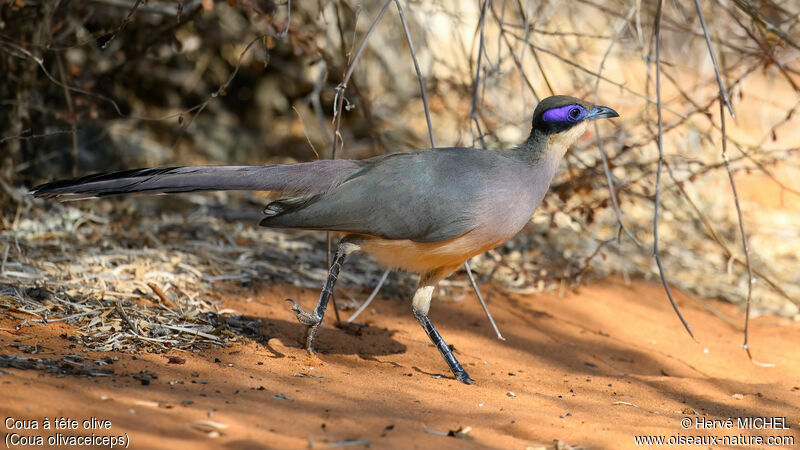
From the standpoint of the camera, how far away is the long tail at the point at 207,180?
386cm

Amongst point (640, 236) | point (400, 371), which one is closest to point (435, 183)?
point (400, 371)

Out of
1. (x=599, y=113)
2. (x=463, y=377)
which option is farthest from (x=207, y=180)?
(x=599, y=113)

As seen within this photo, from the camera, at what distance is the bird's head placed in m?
4.34

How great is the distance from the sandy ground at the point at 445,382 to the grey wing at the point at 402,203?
2.56ft

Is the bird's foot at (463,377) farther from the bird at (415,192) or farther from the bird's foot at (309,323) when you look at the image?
the bird's foot at (309,323)

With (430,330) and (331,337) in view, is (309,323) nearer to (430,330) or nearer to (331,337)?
(331,337)

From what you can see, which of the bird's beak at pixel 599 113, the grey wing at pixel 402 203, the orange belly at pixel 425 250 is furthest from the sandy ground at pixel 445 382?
the bird's beak at pixel 599 113

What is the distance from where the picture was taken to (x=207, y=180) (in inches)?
158

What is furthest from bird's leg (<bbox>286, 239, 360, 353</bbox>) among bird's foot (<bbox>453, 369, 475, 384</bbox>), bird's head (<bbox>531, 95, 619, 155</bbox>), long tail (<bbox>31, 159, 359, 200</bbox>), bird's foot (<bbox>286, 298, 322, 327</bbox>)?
bird's head (<bbox>531, 95, 619, 155</bbox>)

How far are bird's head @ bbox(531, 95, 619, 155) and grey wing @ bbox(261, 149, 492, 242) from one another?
0.41m

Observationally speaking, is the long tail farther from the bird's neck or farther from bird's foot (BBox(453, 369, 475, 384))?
bird's foot (BBox(453, 369, 475, 384))

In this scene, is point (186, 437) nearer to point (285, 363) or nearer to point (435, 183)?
point (285, 363)

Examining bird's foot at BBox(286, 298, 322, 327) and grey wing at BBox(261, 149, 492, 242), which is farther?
bird's foot at BBox(286, 298, 322, 327)

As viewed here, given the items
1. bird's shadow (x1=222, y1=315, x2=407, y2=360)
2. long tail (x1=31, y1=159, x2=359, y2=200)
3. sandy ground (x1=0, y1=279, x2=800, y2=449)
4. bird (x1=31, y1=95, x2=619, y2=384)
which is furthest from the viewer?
bird's shadow (x1=222, y1=315, x2=407, y2=360)
